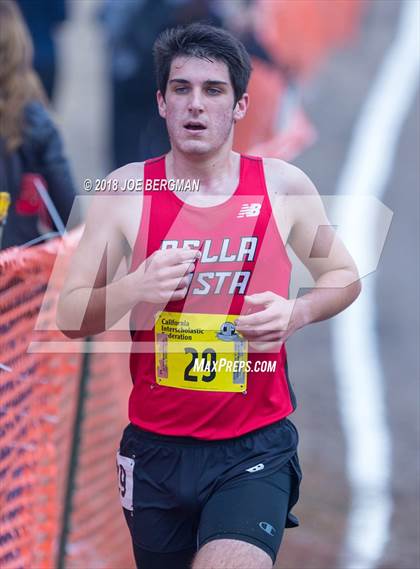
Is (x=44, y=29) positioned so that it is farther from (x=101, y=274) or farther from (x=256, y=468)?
(x=256, y=468)

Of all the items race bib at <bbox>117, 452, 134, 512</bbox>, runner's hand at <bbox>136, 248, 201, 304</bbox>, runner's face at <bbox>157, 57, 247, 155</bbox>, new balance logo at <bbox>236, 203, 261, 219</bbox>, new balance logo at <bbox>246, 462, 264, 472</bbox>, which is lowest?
race bib at <bbox>117, 452, 134, 512</bbox>

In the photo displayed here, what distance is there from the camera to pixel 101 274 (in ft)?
13.5

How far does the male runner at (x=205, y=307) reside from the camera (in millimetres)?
4043

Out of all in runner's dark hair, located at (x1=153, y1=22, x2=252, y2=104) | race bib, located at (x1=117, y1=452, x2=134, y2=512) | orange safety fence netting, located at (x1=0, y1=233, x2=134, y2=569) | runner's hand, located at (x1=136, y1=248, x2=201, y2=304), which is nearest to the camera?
runner's hand, located at (x1=136, y1=248, x2=201, y2=304)

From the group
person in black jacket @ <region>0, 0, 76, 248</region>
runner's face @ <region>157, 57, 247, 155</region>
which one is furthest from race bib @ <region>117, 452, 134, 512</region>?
person in black jacket @ <region>0, 0, 76, 248</region>

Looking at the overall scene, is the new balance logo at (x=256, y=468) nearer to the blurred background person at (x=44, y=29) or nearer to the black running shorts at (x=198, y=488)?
the black running shorts at (x=198, y=488)

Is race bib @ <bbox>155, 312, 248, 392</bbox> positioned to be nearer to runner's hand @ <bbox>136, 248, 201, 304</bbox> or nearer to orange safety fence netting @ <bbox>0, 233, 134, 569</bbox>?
runner's hand @ <bbox>136, 248, 201, 304</bbox>

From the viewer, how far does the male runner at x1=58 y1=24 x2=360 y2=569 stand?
4.04m

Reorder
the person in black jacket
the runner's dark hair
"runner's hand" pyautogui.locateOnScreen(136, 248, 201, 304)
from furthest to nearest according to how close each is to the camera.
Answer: the person in black jacket → the runner's dark hair → "runner's hand" pyautogui.locateOnScreen(136, 248, 201, 304)

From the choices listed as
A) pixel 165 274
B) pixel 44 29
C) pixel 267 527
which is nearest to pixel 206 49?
pixel 165 274

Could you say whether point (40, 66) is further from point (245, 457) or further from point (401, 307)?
point (245, 457)

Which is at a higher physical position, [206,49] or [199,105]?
[206,49]

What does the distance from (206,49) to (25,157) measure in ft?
6.30

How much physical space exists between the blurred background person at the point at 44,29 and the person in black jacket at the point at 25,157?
4570mm
